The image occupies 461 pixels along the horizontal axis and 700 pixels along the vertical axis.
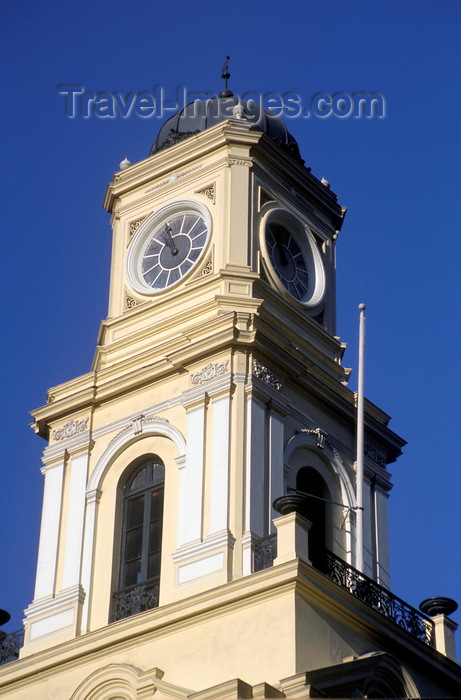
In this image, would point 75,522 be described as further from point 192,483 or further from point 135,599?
point 192,483

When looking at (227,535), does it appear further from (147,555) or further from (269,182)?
(269,182)

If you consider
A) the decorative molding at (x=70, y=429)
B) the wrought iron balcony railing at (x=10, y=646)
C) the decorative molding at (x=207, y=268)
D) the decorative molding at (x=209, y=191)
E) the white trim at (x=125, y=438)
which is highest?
the decorative molding at (x=209, y=191)

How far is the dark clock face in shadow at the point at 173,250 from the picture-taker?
105 feet

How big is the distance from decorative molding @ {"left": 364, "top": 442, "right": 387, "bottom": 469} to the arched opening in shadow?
1.59 metres

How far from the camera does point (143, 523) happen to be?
2880 centimetres

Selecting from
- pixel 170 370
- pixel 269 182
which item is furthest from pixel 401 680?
pixel 269 182

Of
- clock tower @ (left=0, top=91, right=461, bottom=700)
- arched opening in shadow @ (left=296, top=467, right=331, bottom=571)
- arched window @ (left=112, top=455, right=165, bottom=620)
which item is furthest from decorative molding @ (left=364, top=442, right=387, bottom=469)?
arched window @ (left=112, top=455, right=165, bottom=620)

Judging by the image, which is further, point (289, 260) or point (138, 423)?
point (289, 260)

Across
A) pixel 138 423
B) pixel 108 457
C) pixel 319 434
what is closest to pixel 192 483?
pixel 138 423

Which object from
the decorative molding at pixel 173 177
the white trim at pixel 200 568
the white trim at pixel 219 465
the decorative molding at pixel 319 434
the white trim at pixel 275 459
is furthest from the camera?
the decorative molding at pixel 173 177

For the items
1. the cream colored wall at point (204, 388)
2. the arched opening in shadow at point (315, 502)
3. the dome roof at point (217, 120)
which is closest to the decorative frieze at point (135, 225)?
the cream colored wall at point (204, 388)

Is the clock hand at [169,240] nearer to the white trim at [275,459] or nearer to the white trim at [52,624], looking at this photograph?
the white trim at [275,459]

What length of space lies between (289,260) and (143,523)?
22.2ft

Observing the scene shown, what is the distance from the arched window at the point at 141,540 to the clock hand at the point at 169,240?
479 centimetres
